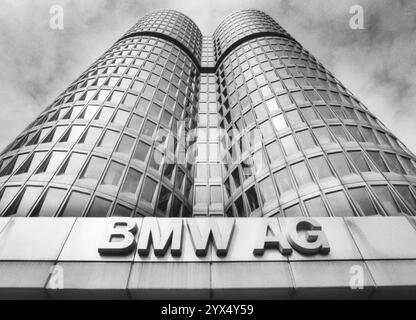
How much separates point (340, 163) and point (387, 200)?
4.05 m

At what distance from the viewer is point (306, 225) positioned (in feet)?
49.5

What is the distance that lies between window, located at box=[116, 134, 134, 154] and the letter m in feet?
33.8

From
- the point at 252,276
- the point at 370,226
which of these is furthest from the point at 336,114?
the point at 252,276

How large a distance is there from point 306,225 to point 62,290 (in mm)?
10834

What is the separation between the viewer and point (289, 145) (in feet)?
83.1

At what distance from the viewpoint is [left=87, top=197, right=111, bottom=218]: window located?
1886 centimetres

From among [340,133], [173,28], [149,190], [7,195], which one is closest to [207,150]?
[149,190]

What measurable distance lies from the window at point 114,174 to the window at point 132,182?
21.6 inches

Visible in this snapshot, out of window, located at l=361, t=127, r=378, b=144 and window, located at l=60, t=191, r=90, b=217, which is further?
window, located at l=361, t=127, r=378, b=144

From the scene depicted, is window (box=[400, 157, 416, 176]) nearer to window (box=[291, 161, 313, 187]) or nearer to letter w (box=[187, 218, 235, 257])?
window (box=[291, 161, 313, 187])

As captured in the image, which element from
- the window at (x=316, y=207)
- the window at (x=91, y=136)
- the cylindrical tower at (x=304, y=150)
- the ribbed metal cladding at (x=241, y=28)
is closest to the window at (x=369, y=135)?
the cylindrical tower at (x=304, y=150)

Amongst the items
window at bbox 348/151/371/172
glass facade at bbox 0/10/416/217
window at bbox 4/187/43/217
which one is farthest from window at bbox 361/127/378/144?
window at bbox 4/187/43/217

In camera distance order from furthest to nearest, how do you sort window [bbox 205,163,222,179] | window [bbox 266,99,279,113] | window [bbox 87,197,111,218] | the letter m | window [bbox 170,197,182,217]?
window [bbox 205,163,222,179] < window [bbox 266,99,279,113] < window [bbox 170,197,182,217] < window [bbox 87,197,111,218] < the letter m
